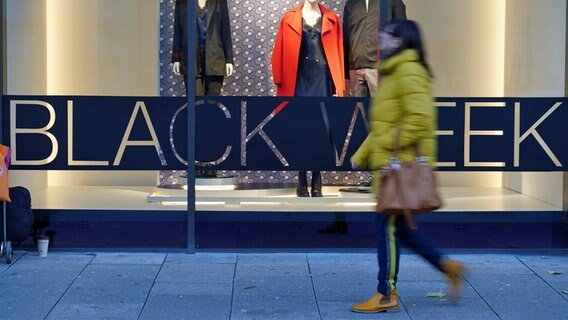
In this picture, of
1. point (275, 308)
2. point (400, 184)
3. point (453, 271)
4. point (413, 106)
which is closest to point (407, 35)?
point (413, 106)

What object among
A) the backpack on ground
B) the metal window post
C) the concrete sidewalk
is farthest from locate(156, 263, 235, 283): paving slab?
the backpack on ground

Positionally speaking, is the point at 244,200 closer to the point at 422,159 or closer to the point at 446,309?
the point at 446,309

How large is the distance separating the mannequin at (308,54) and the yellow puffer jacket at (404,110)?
8.65 ft

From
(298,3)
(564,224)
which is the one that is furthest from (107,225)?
(564,224)

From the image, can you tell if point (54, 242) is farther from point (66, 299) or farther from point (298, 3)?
point (298, 3)

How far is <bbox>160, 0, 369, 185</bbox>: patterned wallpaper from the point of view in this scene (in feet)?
28.6

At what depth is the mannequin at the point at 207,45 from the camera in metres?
8.68

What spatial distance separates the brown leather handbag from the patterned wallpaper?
2.63 m

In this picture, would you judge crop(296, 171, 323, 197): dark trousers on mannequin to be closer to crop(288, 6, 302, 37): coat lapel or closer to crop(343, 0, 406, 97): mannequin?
crop(343, 0, 406, 97): mannequin

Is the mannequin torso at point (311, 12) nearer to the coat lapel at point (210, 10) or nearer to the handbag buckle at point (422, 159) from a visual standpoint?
the coat lapel at point (210, 10)

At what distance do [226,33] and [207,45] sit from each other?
0.32m

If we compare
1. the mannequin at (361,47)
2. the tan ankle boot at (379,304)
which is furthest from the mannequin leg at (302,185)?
the tan ankle boot at (379,304)

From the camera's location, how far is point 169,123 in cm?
839

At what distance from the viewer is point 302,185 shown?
884cm
